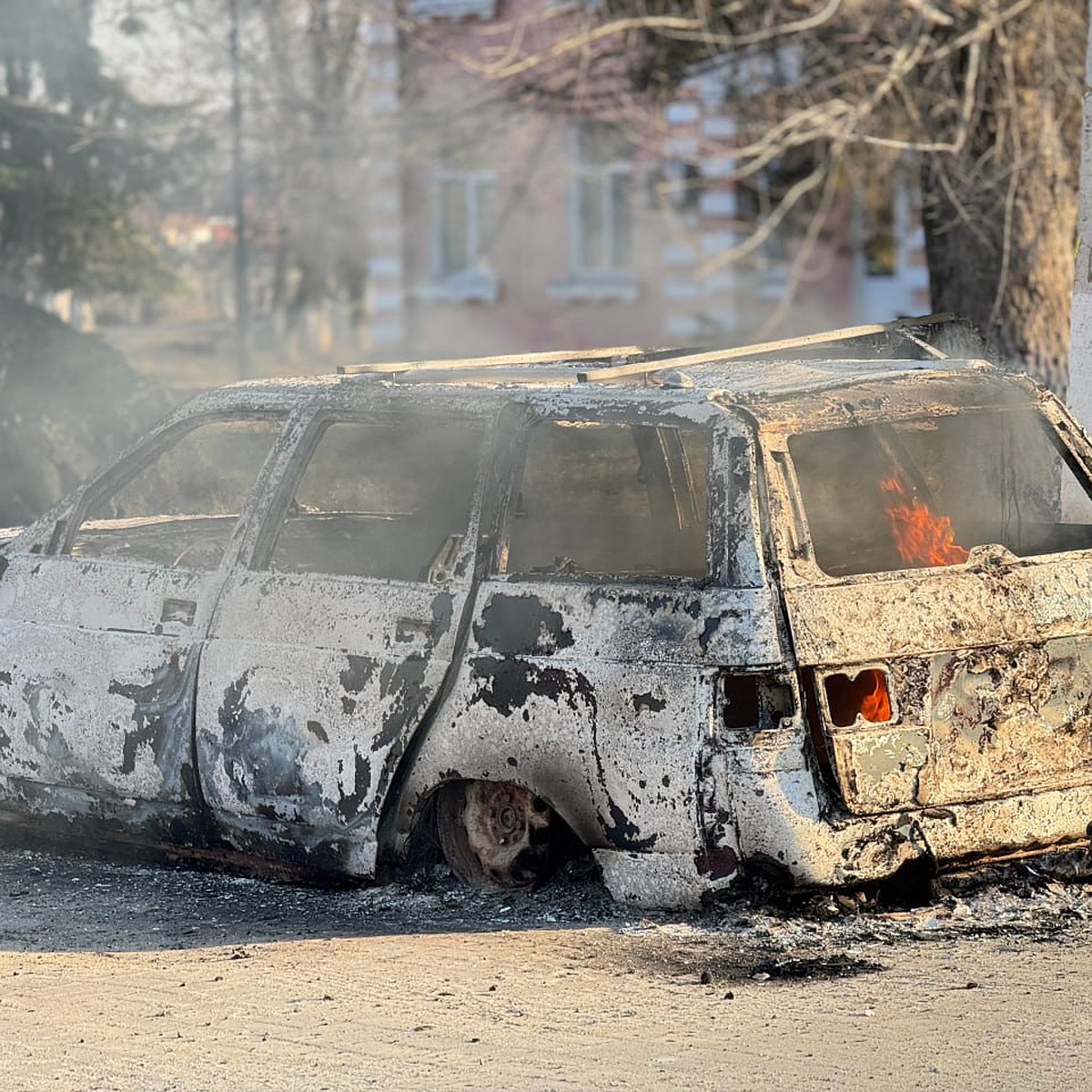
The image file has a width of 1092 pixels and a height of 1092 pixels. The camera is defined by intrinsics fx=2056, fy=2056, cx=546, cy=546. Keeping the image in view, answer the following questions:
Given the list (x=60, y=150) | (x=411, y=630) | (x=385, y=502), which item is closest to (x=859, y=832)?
(x=411, y=630)

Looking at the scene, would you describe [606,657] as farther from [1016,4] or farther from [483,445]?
[1016,4]

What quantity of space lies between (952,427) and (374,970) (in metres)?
2.27

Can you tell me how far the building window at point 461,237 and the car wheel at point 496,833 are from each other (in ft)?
72.5

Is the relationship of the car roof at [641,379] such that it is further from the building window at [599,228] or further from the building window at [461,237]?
the building window at [461,237]

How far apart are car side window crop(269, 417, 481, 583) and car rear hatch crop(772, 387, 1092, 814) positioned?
1.03m

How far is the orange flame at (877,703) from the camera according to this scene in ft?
16.2

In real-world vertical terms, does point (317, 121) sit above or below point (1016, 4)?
above

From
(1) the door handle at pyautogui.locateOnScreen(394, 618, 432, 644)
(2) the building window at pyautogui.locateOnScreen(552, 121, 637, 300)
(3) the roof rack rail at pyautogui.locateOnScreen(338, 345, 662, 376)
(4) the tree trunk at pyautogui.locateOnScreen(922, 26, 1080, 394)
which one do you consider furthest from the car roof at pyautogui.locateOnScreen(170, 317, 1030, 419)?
(2) the building window at pyautogui.locateOnScreen(552, 121, 637, 300)

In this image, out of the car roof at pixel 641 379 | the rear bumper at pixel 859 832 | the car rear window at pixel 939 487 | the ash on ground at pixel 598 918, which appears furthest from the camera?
the car rear window at pixel 939 487

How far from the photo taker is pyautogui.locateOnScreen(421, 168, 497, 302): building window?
89.7 feet

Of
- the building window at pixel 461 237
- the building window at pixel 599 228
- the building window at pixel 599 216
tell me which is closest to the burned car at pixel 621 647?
the building window at pixel 599 228

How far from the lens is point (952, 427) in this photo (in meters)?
5.85

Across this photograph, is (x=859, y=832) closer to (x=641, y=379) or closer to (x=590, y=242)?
(x=641, y=379)

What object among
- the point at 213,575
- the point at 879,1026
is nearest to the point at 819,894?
the point at 879,1026
